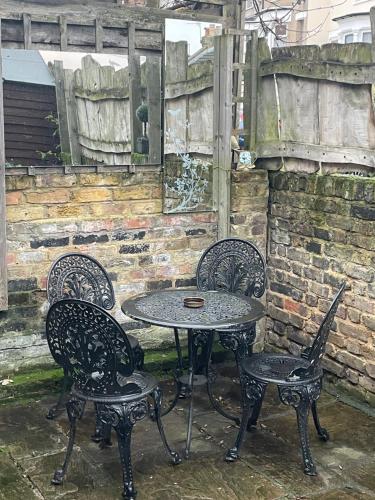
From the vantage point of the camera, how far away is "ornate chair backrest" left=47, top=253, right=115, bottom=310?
428 cm

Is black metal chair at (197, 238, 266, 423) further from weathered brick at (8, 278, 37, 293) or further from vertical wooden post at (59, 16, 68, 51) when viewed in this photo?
vertical wooden post at (59, 16, 68, 51)

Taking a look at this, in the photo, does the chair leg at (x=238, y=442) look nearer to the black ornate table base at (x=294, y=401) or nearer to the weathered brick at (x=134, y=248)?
the black ornate table base at (x=294, y=401)

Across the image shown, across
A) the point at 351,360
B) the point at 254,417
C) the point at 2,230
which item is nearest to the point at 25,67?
the point at 2,230

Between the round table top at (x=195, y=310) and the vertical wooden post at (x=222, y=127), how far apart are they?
1002 millimetres

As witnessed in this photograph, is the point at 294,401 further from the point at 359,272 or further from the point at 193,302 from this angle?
the point at 359,272

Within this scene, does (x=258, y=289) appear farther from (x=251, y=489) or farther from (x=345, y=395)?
(x=251, y=489)

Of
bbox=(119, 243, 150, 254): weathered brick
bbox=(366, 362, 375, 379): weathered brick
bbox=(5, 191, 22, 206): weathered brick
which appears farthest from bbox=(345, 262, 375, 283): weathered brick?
bbox=(5, 191, 22, 206): weathered brick

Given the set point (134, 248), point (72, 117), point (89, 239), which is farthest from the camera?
point (134, 248)

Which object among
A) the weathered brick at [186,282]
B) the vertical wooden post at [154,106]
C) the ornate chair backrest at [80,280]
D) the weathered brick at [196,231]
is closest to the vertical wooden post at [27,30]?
the vertical wooden post at [154,106]

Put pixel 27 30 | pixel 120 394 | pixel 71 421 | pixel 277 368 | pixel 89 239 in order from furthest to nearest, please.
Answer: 1. pixel 89 239
2. pixel 27 30
3. pixel 277 368
4. pixel 71 421
5. pixel 120 394

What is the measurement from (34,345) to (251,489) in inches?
79.2

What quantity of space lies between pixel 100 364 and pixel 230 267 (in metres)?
1.77

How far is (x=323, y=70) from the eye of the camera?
4.49m

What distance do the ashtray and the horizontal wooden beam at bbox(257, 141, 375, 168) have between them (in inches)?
56.8
